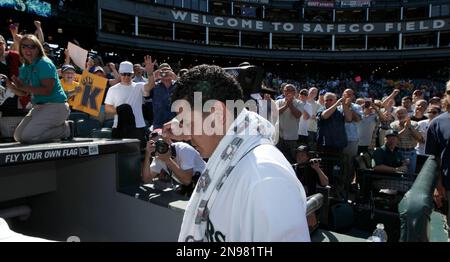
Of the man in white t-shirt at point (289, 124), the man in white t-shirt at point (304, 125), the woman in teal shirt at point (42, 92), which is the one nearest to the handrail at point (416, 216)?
the woman in teal shirt at point (42, 92)

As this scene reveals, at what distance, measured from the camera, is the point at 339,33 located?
44.3 m

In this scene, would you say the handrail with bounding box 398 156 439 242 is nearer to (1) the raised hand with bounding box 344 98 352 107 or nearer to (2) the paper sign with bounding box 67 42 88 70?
(1) the raised hand with bounding box 344 98 352 107

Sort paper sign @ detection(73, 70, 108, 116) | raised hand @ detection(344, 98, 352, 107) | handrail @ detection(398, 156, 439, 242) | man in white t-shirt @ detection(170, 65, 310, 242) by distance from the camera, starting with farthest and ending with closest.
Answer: raised hand @ detection(344, 98, 352, 107)
paper sign @ detection(73, 70, 108, 116)
handrail @ detection(398, 156, 439, 242)
man in white t-shirt @ detection(170, 65, 310, 242)

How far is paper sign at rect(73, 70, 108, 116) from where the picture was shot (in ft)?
19.1

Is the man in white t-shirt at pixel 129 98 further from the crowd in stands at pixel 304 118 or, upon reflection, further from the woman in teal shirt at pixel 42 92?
the woman in teal shirt at pixel 42 92

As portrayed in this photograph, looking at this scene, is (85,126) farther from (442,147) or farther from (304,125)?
(442,147)

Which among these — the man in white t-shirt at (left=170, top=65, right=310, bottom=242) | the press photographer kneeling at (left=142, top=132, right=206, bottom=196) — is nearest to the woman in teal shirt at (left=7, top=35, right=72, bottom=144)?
the press photographer kneeling at (left=142, top=132, right=206, bottom=196)

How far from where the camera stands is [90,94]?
19.2 ft

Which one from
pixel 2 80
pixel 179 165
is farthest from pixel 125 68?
pixel 179 165

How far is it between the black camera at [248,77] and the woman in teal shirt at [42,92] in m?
1.85

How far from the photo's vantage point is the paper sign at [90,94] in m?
5.83

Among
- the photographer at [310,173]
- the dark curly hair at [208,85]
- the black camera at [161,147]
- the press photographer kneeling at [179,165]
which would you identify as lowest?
the photographer at [310,173]

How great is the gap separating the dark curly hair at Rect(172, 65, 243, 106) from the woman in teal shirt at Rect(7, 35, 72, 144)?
220 cm
